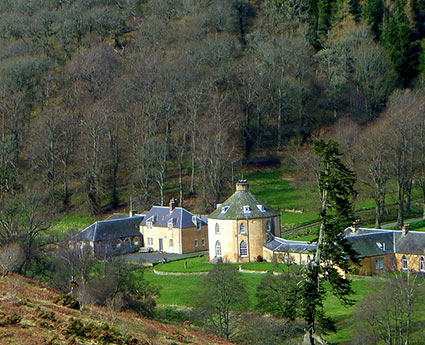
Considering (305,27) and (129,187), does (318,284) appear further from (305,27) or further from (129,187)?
(305,27)

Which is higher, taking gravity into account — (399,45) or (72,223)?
(399,45)

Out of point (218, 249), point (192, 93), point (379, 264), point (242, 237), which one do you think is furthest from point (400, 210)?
point (192, 93)

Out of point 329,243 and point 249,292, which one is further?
point 249,292

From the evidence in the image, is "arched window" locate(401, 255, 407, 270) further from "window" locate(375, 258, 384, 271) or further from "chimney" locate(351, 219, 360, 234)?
"chimney" locate(351, 219, 360, 234)

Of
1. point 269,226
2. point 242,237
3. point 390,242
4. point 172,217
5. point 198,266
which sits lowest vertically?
point 198,266

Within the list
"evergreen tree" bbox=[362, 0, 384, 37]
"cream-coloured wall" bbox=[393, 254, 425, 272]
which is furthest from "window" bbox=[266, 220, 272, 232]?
"evergreen tree" bbox=[362, 0, 384, 37]

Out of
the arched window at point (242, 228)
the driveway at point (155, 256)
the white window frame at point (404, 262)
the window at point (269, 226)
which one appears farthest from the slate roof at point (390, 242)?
the driveway at point (155, 256)

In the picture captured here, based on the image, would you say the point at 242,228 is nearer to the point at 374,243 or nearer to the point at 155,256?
the point at 155,256
